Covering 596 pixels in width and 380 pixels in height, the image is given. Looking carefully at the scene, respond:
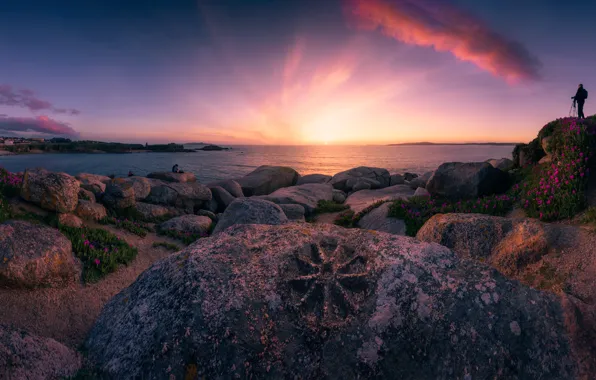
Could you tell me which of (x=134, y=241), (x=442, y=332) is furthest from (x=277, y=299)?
(x=134, y=241)

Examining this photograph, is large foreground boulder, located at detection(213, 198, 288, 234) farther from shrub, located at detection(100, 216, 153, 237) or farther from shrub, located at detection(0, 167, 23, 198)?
shrub, located at detection(0, 167, 23, 198)

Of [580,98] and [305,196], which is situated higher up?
[580,98]

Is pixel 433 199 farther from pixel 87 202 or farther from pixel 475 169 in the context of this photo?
pixel 87 202

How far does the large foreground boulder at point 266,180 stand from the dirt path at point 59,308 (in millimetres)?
20366

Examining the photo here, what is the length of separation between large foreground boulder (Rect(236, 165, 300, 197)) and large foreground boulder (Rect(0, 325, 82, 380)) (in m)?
24.8

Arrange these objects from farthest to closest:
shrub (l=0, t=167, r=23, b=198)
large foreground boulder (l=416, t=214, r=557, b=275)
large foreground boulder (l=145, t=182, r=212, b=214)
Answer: large foreground boulder (l=145, t=182, r=212, b=214), shrub (l=0, t=167, r=23, b=198), large foreground boulder (l=416, t=214, r=557, b=275)

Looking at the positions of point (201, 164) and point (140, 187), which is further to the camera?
point (201, 164)

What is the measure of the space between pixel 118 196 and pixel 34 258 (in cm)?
788

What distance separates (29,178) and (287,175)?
75.7ft

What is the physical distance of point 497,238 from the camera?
Result: 26.6ft

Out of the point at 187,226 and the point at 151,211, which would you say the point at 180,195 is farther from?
the point at 187,226

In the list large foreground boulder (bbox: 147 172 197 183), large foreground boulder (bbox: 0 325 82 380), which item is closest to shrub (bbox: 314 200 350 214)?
large foreground boulder (bbox: 147 172 197 183)

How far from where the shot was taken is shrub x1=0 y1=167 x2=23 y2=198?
10.8m

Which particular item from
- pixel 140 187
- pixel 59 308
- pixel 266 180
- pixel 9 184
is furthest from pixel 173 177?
pixel 59 308
